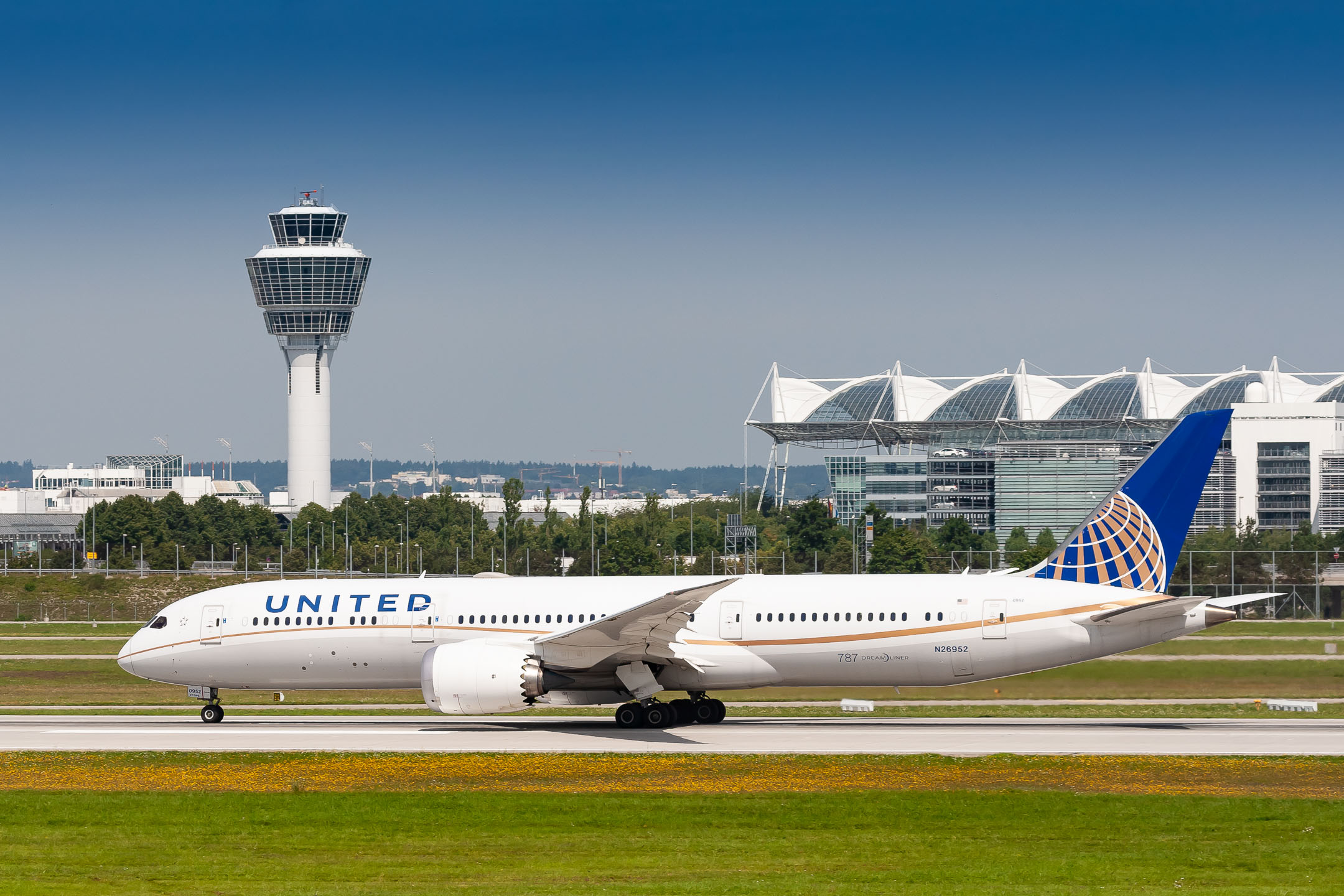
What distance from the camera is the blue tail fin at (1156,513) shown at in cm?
3262

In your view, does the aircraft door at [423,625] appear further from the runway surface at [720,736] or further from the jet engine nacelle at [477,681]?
the jet engine nacelle at [477,681]

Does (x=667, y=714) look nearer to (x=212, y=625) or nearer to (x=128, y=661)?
(x=212, y=625)

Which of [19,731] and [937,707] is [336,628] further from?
[937,707]

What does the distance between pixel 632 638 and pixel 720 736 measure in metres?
2.79

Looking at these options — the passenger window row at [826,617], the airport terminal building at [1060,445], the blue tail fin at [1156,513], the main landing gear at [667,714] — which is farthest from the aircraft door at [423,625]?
the airport terminal building at [1060,445]

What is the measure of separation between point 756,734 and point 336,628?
33.6 feet

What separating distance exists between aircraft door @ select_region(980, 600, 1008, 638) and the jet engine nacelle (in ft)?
31.4

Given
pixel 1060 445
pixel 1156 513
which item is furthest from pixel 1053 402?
pixel 1156 513

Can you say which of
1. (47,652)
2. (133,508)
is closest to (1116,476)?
(133,508)

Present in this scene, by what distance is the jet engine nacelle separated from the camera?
102 ft

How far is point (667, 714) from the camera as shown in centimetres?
3303

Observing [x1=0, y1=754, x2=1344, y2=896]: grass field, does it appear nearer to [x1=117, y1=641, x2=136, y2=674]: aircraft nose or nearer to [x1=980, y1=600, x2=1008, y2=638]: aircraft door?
[x1=980, y1=600, x2=1008, y2=638]: aircraft door

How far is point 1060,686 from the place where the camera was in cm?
3509

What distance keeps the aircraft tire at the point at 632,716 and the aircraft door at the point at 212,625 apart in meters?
10.00
